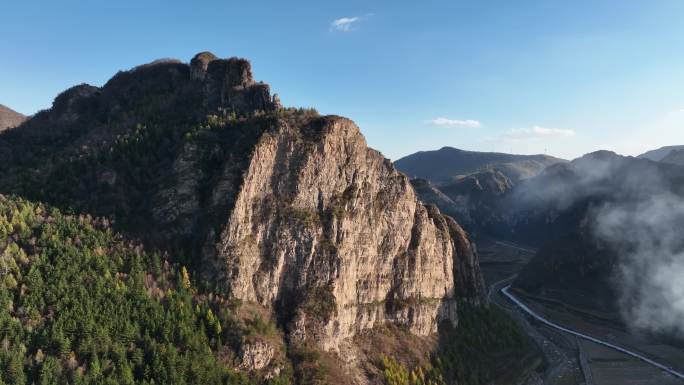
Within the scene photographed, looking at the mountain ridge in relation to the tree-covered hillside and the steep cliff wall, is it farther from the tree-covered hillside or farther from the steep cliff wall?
the tree-covered hillside

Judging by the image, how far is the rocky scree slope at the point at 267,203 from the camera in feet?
376

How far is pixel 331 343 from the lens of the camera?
114125mm

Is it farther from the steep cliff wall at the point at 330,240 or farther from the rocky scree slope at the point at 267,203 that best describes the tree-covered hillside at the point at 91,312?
the steep cliff wall at the point at 330,240

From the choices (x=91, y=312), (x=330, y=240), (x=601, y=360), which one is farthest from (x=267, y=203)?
(x=601, y=360)

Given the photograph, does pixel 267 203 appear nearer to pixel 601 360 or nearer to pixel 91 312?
pixel 91 312

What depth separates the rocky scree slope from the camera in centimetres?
11450

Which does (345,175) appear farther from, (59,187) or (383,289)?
(59,187)

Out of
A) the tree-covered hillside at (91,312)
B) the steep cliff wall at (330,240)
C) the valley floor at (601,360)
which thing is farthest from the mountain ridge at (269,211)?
the valley floor at (601,360)

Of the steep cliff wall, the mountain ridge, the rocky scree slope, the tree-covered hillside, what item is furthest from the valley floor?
the tree-covered hillside

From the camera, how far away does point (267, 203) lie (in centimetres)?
11994

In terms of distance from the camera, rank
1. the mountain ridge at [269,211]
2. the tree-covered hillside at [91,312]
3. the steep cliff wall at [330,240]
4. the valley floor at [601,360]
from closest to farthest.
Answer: the tree-covered hillside at [91,312] → the mountain ridge at [269,211] → the steep cliff wall at [330,240] → the valley floor at [601,360]

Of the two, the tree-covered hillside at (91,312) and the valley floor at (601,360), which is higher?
the tree-covered hillside at (91,312)

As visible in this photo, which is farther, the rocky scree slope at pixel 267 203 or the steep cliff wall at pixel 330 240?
the rocky scree slope at pixel 267 203

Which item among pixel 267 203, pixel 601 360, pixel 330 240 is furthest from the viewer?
pixel 601 360
